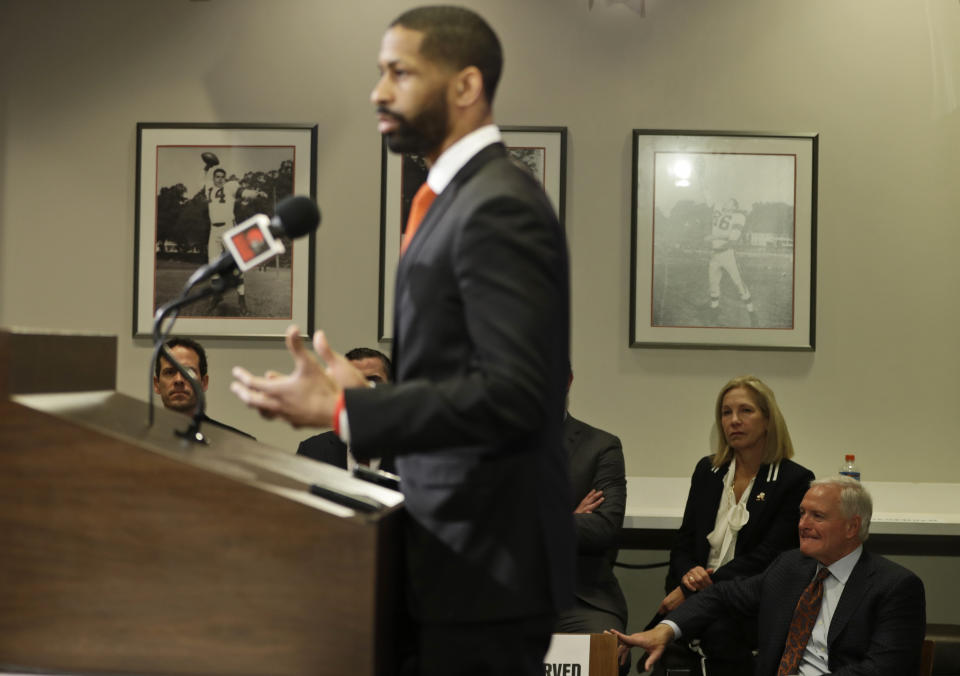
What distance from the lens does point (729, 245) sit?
477 centimetres

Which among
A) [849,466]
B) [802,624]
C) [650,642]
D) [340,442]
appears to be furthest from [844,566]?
[340,442]

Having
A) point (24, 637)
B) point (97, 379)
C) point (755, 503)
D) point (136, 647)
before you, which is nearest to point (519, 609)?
point (136, 647)

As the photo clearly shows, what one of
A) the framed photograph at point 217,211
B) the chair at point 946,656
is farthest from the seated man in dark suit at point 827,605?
the framed photograph at point 217,211

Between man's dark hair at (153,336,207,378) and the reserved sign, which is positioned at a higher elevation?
man's dark hair at (153,336,207,378)

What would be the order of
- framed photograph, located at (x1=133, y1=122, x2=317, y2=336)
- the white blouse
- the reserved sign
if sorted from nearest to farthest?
the reserved sign, the white blouse, framed photograph, located at (x1=133, y1=122, x2=317, y2=336)

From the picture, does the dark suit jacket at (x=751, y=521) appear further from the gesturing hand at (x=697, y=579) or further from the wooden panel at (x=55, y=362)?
the wooden panel at (x=55, y=362)

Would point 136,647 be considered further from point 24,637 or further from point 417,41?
point 417,41

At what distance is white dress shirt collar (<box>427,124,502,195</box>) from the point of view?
4.51ft

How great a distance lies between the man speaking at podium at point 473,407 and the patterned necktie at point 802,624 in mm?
2533

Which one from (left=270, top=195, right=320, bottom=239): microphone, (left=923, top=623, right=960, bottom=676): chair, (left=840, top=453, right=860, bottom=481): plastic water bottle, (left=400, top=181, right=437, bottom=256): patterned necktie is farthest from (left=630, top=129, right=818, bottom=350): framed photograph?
(left=400, top=181, right=437, bottom=256): patterned necktie

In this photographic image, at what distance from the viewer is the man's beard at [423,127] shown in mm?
1368

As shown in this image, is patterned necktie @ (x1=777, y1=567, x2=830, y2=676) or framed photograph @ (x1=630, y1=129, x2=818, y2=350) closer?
patterned necktie @ (x1=777, y1=567, x2=830, y2=676)

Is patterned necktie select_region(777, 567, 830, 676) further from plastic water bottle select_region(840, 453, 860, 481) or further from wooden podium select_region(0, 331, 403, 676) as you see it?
wooden podium select_region(0, 331, 403, 676)

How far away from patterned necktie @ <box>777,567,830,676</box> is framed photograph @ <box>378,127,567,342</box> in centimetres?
203
